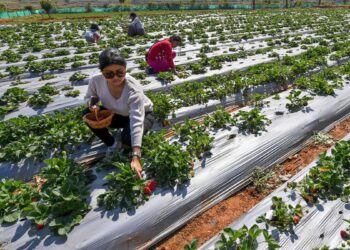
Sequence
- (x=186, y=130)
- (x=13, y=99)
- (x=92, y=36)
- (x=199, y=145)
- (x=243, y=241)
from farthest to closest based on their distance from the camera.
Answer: (x=92, y=36)
(x=13, y=99)
(x=186, y=130)
(x=199, y=145)
(x=243, y=241)

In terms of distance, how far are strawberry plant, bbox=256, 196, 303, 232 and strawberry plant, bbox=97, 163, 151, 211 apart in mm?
1586

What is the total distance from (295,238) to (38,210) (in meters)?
3.14

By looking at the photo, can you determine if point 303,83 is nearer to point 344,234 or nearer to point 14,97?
point 344,234

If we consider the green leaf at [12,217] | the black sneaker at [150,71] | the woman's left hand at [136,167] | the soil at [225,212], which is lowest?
the soil at [225,212]

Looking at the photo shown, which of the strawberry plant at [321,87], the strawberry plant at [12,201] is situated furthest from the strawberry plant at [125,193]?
the strawberry plant at [321,87]

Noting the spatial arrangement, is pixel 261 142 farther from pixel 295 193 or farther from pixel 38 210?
pixel 38 210

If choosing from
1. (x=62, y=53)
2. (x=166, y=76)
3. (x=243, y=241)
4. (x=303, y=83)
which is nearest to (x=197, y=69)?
(x=166, y=76)

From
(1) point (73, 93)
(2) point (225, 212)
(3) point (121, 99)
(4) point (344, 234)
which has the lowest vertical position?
(2) point (225, 212)

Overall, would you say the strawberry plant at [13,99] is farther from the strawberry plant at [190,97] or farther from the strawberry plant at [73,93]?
the strawberry plant at [190,97]

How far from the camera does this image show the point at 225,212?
4.27 metres

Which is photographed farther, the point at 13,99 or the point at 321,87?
the point at 13,99

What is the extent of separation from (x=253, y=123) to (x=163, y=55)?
433cm

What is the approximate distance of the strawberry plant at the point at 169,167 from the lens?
419 cm

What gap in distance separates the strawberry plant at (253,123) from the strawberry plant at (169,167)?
1.76 meters
